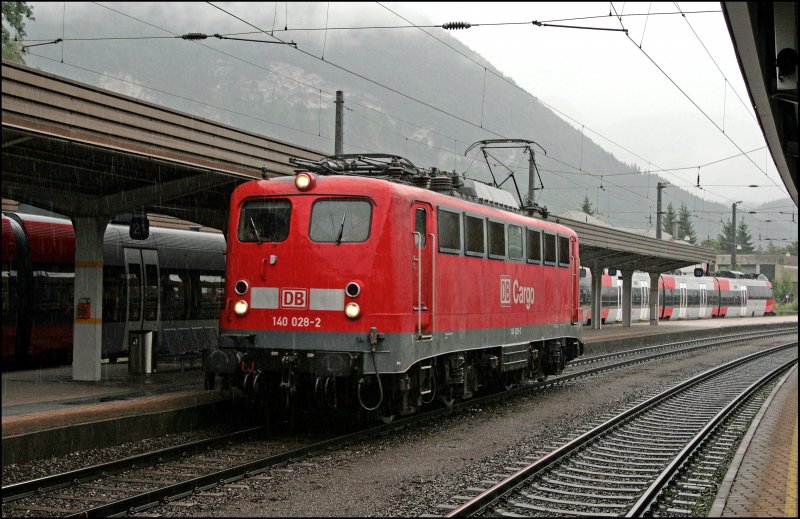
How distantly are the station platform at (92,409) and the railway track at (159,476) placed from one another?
3.47ft

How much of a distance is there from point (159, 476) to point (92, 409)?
2.42 m

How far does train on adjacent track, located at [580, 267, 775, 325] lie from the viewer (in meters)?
52.1

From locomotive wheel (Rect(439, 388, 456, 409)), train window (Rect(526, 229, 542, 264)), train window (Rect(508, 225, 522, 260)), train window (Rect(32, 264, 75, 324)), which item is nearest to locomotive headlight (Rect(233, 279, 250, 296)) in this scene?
locomotive wheel (Rect(439, 388, 456, 409))

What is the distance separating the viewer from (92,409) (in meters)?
11.5

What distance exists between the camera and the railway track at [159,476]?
8.25 m

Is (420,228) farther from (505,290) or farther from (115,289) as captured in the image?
(115,289)

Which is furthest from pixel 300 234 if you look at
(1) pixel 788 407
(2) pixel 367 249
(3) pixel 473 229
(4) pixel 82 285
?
(1) pixel 788 407

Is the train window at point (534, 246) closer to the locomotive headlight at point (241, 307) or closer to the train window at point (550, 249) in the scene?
the train window at point (550, 249)

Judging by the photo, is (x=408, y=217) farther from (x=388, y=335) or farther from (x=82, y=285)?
(x=82, y=285)

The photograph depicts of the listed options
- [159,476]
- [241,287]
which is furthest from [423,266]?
[159,476]

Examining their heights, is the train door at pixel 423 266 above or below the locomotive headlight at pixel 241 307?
above

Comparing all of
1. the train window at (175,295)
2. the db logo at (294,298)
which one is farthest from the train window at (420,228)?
the train window at (175,295)

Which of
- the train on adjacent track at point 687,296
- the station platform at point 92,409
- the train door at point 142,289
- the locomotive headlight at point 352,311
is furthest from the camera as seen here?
the train on adjacent track at point 687,296

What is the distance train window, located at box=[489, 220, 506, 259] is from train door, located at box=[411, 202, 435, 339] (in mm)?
2467
